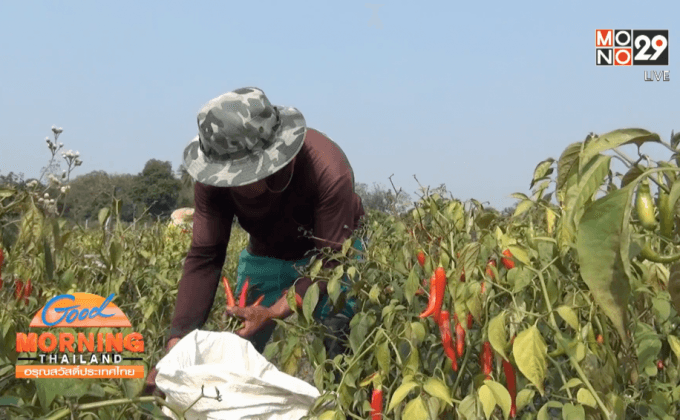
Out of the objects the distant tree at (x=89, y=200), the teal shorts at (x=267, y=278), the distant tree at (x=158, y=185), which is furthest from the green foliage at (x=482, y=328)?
the distant tree at (x=158, y=185)

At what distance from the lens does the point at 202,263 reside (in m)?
2.12

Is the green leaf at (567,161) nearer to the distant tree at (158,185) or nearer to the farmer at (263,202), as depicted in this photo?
the farmer at (263,202)

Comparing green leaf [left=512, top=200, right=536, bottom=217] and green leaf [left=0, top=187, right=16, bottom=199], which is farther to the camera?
green leaf [left=512, top=200, right=536, bottom=217]

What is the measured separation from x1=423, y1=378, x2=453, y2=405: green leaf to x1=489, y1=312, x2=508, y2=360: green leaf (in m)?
0.15

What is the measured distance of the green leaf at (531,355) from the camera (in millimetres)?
1021

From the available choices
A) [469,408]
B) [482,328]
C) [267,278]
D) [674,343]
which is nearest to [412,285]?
[482,328]

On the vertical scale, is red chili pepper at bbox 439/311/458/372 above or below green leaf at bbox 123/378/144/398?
above

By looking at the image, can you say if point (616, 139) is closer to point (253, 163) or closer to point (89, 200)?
point (253, 163)

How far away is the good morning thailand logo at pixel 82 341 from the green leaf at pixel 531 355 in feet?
2.50

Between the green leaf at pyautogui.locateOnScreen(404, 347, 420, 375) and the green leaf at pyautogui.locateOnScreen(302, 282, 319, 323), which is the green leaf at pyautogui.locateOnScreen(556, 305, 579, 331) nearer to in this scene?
the green leaf at pyautogui.locateOnScreen(404, 347, 420, 375)

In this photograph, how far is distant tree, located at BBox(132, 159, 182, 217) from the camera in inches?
→ 1624

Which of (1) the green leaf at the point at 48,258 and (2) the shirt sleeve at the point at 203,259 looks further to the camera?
(2) the shirt sleeve at the point at 203,259

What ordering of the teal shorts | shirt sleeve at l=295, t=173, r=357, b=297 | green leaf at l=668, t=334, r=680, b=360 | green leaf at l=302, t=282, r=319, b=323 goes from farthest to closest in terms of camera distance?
the teal shorts < shirt sleeve at l=295, t=173, r=357, b=297 < green leaf at l=302, t=282, r=319, b=323 < green leaf at l=668, t=334, r=680, b=360

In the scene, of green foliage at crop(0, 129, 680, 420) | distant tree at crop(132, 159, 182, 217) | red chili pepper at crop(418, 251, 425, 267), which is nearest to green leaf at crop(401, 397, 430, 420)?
green foliage at crop(0, 129, 680, 420)
